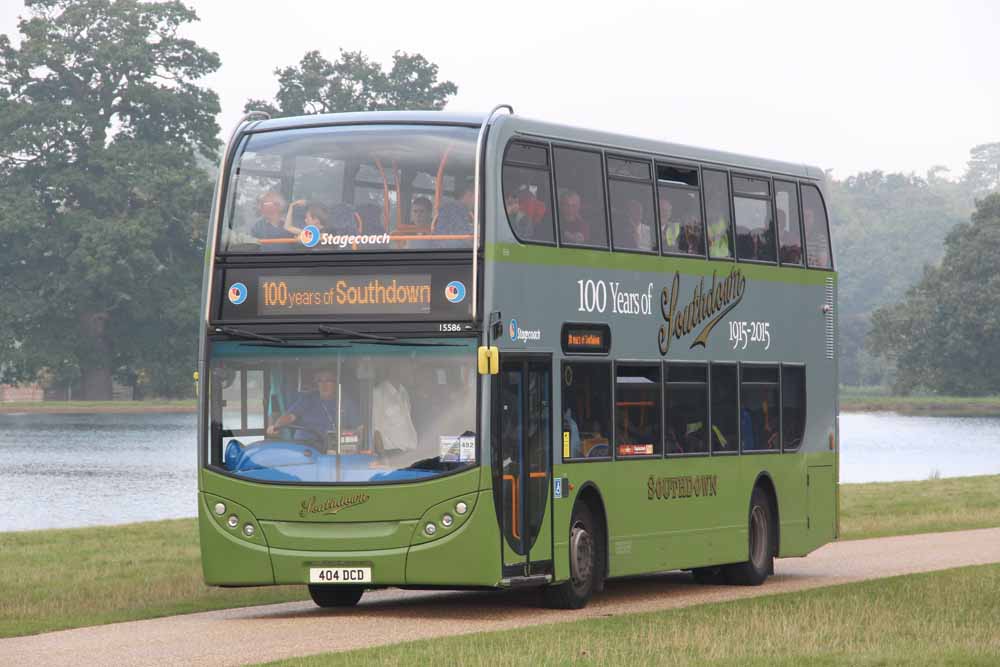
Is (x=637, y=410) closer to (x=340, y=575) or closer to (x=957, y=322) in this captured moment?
(x=340, y=575)

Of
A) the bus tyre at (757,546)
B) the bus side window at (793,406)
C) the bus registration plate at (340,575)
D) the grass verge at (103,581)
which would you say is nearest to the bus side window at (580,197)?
the bus registration plate at (340,575)

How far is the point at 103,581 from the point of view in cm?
2383

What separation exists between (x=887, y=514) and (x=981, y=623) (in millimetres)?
20278

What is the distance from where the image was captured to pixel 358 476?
57.5 ft

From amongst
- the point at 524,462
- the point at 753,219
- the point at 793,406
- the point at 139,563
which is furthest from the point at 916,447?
the point at 524,462

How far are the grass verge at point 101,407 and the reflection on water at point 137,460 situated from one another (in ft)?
4.58

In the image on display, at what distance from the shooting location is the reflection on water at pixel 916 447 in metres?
61.6

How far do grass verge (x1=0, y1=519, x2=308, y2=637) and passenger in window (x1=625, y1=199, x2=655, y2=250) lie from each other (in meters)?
4.83

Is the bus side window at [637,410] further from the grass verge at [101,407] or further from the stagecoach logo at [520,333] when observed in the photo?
the grass verge at [101,407]

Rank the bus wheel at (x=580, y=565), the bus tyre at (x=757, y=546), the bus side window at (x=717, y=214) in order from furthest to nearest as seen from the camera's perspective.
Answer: the bus tyre at (x=757, y=546)
the bus side window at (x=717, y=214)
the bus wheel at (x=580, y=565)

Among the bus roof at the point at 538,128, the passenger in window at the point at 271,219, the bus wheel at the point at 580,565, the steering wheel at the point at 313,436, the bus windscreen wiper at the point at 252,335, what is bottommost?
the bus wheel at the point at 580,565

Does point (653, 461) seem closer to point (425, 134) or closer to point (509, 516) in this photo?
point (509, 516)

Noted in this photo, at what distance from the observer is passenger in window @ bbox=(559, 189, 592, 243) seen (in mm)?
18812

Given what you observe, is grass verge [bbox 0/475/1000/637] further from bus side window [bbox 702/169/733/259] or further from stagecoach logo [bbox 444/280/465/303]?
bus side window [bbox 702/169/733/259]
